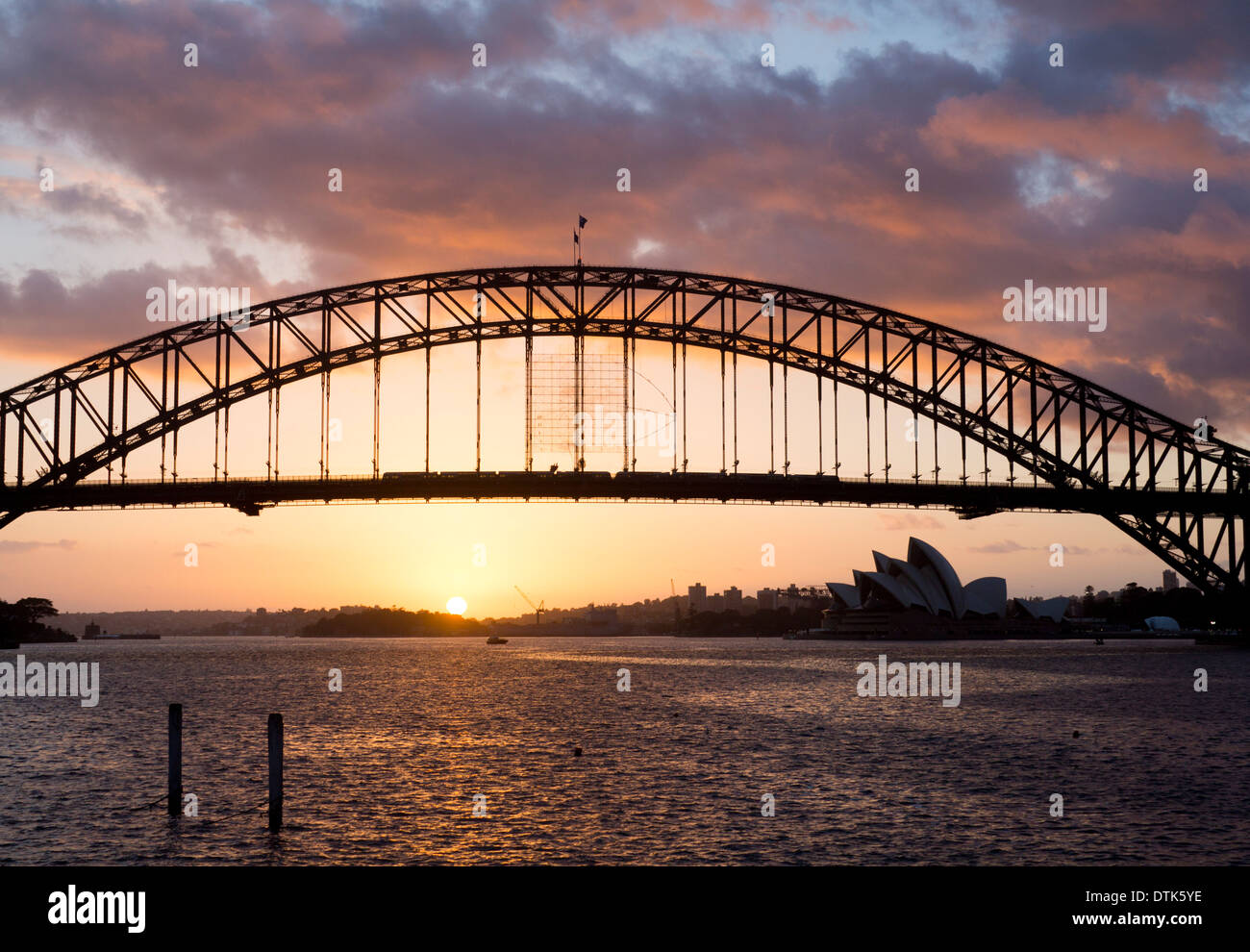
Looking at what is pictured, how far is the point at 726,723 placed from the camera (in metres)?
52.8

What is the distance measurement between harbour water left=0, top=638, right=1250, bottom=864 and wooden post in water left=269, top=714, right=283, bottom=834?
0.45 m

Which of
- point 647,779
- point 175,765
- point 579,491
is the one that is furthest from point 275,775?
point 579,491

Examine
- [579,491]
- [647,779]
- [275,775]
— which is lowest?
[647,779]

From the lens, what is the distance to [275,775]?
2744 centimetres

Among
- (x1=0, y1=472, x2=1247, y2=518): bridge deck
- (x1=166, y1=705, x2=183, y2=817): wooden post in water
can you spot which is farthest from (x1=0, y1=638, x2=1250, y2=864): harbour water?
(x1=0, y1=472, x2=1247, y2=518): bridge deck

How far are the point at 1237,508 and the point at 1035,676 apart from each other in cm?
2671

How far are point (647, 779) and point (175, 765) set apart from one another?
12.2 m

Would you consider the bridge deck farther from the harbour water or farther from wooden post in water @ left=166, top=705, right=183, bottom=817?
wooden post in water @ left=166, top=705, right=183, bottom=817

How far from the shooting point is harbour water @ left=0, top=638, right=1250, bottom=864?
25.3m

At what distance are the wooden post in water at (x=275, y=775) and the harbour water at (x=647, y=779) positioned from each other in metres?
0.45

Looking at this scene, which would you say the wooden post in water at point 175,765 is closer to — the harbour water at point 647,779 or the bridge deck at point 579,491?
the harbour water at point 647,779

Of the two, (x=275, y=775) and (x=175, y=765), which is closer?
(x=275, y=775)

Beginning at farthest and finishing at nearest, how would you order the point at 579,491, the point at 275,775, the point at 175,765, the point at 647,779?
the point at 579,491
the point at 647,779
the point at 175,765
the point at 275,775

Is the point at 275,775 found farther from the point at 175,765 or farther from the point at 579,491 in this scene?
the point at 579,491
